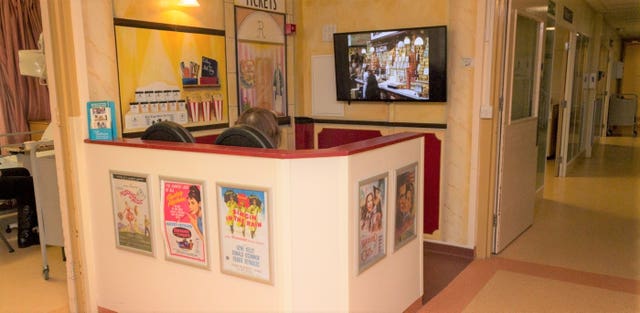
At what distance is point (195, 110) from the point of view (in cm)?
363

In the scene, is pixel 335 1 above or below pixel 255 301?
above

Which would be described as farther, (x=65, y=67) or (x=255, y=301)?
(x=65, y=67)

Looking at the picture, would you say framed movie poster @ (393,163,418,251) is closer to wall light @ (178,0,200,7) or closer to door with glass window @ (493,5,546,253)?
door with glass window @ (493,5,546,253)

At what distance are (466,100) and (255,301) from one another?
7.89 feet

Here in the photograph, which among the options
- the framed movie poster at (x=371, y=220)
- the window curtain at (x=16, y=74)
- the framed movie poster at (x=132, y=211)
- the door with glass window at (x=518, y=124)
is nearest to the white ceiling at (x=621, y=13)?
the door with glass window at (x=518, y=124)

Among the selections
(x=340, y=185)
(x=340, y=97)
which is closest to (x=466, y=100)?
(x=340, y=97)

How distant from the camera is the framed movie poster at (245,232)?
7.38ft

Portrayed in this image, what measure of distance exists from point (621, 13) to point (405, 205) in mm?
8551

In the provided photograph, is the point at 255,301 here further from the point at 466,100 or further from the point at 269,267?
the point at 466,100

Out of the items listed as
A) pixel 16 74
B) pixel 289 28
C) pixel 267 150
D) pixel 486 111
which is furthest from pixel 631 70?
pixel 267 150

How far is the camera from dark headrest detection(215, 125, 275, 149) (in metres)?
2.43

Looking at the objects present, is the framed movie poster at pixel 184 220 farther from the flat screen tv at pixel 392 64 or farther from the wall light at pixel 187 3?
the flat screen tv at pixel 392 64

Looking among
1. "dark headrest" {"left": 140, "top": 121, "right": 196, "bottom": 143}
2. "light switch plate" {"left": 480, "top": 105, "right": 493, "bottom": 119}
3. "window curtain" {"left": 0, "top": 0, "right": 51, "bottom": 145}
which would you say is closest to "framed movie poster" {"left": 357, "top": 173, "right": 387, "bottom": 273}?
"dark headrest" {"left": 140, "top": 121, "right": 196, "bottom": 143}

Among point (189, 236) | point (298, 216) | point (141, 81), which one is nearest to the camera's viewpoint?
point (298, 216)
